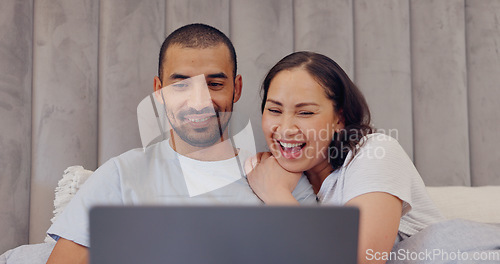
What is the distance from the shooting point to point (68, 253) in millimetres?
1030

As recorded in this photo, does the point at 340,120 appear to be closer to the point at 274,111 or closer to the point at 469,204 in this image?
the point at 274,111

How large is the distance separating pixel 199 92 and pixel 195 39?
0.16 meters

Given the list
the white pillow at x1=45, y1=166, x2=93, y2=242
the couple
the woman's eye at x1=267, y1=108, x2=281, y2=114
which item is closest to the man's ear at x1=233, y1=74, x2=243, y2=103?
the couple

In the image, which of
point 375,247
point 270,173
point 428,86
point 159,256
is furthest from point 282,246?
point 428,86

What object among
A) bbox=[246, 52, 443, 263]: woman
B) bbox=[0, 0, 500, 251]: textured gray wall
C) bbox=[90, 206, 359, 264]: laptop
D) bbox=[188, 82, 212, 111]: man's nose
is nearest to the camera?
bbox=[90, 206, 359, 264]: laptop

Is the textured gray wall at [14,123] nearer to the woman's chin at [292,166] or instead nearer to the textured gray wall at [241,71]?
the textured gray wall at [241,71]

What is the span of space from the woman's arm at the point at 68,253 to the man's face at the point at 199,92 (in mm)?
415

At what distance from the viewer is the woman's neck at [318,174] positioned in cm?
121

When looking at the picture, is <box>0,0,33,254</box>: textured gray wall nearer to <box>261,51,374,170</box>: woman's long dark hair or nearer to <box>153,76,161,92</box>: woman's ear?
<box>153,76,161,92</box>: woman's ear

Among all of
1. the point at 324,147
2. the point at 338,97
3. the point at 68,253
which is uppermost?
the point at 338,97

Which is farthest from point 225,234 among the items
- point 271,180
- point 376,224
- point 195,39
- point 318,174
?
point 195,39

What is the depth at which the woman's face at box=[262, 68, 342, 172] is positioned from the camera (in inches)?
Result: 44.1

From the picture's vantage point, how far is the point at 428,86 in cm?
154

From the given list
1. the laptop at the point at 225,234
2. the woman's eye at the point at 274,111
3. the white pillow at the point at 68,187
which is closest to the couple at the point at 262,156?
the woman's eye at the point at 274,111
